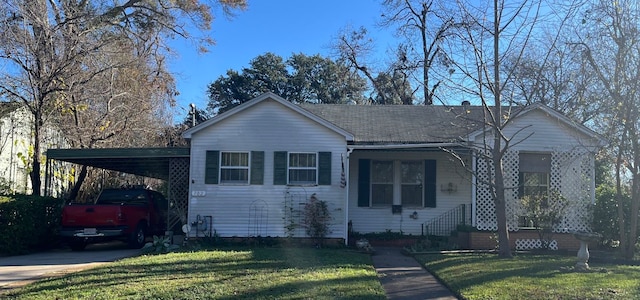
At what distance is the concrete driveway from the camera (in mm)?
9500

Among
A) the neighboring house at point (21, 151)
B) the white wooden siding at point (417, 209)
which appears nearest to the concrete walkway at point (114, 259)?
the white wooden siding at point (417, 209)

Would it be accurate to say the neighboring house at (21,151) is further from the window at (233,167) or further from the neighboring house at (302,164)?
the neighboring house at (302,164)

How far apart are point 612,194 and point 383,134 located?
693cm

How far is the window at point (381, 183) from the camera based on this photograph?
16.1 m

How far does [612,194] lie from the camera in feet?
49.3

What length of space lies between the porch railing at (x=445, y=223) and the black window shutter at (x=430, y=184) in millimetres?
506

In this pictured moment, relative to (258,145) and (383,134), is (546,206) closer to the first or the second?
(383,134)

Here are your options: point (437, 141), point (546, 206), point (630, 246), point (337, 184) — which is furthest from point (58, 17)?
point (630, 246)

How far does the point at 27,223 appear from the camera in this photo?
1306cm

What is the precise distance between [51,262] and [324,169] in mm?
7175

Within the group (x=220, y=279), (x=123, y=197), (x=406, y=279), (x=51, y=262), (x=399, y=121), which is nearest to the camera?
(x=220, y=279)

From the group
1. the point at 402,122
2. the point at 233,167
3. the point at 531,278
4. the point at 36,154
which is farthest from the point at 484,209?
the point at 36,154

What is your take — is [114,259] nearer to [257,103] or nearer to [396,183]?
[257,103]

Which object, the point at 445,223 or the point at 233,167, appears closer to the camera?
the point at 233,167
